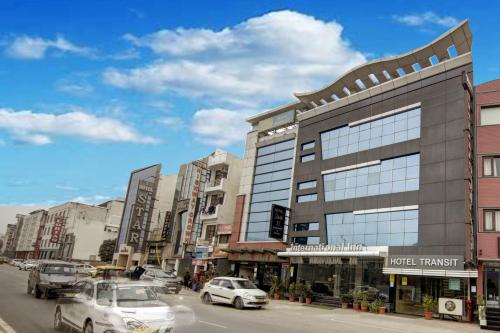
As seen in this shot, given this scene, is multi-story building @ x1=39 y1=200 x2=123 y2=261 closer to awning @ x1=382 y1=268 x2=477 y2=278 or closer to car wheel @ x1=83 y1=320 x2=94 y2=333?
awning @ x1=382 y1=268 x2=477 y2=278

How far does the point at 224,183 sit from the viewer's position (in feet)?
168

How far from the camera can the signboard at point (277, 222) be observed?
125ft

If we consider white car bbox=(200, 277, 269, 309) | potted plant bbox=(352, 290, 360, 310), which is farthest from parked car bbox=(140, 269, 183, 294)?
potted plant bbox=(352, 290, 360, 310)

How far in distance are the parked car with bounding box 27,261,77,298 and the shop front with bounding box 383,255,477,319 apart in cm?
1945

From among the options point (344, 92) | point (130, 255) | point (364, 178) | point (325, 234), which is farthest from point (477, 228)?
point (130, 255)

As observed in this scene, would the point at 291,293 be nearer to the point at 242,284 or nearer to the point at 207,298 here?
the point at 207,298

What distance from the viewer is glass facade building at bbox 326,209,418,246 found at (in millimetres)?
29594

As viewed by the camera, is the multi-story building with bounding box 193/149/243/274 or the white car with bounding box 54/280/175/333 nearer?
the white car with bounding box 54/280/175/333

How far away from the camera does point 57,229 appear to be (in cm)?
9212

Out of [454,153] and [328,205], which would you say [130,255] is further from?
[454,153]

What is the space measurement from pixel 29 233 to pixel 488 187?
397ft

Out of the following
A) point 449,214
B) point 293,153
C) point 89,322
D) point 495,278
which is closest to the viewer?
point 89,322

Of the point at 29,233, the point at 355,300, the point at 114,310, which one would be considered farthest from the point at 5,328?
the point at 29,233

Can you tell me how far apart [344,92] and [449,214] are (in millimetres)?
16935
